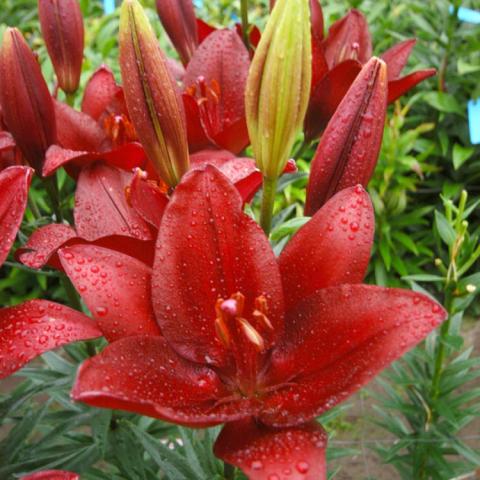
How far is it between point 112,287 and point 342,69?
392mm

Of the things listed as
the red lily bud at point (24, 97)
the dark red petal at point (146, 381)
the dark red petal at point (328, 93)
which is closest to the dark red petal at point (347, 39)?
the dark red petal at point (328, 93)

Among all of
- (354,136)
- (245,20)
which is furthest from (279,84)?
(245,20)

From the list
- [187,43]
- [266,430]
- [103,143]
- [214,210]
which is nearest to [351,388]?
[266,430]

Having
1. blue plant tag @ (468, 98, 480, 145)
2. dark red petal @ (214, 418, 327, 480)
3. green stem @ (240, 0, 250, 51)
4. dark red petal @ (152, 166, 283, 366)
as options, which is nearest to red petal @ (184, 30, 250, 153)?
green stem @ (240, 0, 250, 51)

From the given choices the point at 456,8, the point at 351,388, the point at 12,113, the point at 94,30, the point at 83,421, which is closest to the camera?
the point at 351,388

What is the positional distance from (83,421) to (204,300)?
55cm

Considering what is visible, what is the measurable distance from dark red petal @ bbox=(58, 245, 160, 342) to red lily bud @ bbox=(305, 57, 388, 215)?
186 mm

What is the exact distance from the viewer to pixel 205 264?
60 centimetres

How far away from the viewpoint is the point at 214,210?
581 mm

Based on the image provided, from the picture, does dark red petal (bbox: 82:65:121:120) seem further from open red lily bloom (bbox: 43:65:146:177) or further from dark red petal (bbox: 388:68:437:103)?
dark red petal (bbox: 388:68:437:103)

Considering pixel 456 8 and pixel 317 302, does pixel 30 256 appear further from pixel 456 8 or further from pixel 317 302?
pixel 456 8

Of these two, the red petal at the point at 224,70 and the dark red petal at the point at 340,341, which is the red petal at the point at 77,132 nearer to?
the red petal at the point at 224,70

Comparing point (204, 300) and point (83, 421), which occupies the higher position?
point (204, 300)

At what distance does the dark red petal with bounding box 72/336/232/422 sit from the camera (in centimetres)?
47
